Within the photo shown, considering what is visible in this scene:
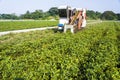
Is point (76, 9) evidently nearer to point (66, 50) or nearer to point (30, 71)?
point (66, 50)

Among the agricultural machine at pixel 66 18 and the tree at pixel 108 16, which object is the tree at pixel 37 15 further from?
the agricultural machine at pixel 66 18

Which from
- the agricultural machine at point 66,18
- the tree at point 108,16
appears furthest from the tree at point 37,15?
the agricultural machine at point 66,18

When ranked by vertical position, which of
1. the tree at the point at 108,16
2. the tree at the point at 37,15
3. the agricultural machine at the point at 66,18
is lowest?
the tree at the point at 108,16

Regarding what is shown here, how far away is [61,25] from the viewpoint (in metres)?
20.7

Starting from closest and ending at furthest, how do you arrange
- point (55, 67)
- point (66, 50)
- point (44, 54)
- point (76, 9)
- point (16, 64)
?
point (55, 67)
point (16, 64)
point (44, 54)
point (66, 50)
point (76, 9)

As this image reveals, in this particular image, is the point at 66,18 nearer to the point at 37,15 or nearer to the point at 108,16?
the point at 37,15

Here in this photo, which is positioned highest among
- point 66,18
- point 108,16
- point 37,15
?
point 66,18

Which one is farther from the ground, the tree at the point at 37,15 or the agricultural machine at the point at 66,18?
the agricultural machine at the point at 66,18

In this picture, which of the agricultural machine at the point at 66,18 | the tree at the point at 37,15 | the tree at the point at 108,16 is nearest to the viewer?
the agricultural machine at the point at 66,18

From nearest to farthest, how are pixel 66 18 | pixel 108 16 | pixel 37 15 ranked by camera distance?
pixel 66 18
pixel 37 15
pixel 108 16

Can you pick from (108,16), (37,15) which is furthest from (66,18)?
(108,16)

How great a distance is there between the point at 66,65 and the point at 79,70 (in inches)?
19.2

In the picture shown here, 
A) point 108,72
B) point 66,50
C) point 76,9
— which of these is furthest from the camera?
point 76,9

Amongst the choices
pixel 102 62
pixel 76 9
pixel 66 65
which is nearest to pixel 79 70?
pixel 66 65
